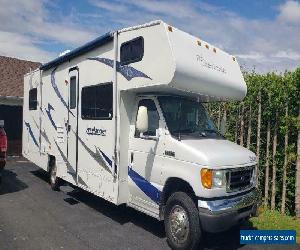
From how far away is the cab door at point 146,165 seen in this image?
6.46 metres

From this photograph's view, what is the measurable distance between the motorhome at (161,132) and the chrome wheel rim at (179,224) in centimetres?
2

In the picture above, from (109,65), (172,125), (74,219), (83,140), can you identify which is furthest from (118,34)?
(74,219)

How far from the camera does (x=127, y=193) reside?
23.4ft

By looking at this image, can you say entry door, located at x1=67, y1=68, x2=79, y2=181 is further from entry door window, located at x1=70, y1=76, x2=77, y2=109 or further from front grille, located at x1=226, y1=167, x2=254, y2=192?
front grille, located at x1=226, y1=167, x2=254, y2=192

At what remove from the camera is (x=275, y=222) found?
295 inches

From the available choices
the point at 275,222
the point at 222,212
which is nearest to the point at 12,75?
the point at 275,222

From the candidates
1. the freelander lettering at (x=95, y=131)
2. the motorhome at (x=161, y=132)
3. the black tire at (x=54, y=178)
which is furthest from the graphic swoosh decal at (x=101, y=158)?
the black tire at (x=54, y=178)

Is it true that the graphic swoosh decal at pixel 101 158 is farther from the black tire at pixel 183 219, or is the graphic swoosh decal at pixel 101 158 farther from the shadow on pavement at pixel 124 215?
the black tire at pixel 183 219

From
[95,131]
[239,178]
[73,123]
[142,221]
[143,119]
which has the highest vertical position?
[143,119]

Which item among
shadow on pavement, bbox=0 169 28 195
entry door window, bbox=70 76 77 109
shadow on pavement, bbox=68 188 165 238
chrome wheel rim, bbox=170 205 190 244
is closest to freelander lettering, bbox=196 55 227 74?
chrome wheel rim, bbox=170 205 190 244

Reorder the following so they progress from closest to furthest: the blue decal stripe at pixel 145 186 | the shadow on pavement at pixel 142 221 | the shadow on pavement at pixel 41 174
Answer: the blue decal stripe at pixel 145 186 → the shadow on pavement at pixel 142 221 → the shadow on pavement at pixel 41 174

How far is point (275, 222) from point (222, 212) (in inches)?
99.0

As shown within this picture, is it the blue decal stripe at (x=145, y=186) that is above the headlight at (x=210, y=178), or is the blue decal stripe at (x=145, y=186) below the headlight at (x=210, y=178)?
below

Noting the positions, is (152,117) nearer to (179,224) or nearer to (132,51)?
(132,51)
